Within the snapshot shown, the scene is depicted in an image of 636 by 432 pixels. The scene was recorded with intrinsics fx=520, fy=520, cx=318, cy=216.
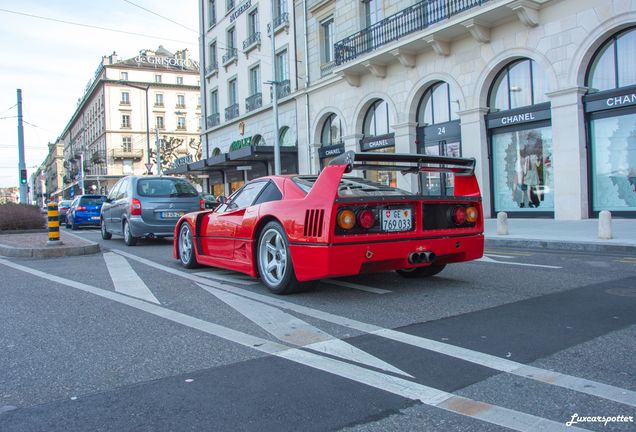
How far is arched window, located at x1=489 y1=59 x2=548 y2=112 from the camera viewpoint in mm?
15539

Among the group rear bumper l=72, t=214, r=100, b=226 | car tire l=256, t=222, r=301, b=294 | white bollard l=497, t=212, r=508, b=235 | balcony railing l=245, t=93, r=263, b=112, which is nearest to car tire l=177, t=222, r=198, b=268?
car tire l=256, t=222, r=301, b=294

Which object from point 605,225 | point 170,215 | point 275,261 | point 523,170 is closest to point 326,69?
point 523,170

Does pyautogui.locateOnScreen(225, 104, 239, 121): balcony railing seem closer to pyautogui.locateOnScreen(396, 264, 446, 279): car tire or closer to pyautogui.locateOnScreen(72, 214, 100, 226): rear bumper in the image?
pyautogui.locateOnScreen(72, 214, 100, 226): rear bumper

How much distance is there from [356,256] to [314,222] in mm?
513

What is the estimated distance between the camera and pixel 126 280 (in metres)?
6.83

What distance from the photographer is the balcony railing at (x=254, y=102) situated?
29.8 m

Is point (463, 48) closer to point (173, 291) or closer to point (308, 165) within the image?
point (308, 165)

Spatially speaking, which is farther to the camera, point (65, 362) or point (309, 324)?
point (309, 324)

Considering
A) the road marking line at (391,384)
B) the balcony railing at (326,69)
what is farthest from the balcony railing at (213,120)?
the road marking line at (391,384)

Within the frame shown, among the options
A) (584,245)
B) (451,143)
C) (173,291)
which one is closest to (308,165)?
(451,143)

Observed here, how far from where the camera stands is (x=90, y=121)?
89.8 meters

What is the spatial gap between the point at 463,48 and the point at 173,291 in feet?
48.0

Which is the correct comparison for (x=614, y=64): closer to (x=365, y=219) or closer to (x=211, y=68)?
(x=365, y=219)

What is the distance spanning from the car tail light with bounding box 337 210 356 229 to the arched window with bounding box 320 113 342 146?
62.5ft
